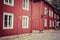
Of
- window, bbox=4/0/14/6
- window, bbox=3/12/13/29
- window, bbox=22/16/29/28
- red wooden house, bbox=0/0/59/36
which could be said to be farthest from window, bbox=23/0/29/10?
window, bbox=3/12/13/29

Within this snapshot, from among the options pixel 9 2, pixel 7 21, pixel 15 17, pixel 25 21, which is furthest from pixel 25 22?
pixel 7 21

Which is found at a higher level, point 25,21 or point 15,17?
point 15,17

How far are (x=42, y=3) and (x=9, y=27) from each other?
49.9 feet

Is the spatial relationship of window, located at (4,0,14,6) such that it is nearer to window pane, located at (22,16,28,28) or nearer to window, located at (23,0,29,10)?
window, located at (23,0,29,10)

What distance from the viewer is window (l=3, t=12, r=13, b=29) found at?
60.6ft

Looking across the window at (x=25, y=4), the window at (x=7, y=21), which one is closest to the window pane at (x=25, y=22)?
the window at (x=25, y=4)

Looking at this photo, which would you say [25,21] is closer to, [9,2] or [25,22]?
[25,22]

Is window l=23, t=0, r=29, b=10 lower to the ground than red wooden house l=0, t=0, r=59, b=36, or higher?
higher

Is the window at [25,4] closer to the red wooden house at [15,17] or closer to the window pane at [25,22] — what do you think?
the red wooden house at [15,17]

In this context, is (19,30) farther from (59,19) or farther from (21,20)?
(59,19)

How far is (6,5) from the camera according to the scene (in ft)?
62.2

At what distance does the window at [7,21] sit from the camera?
60.6 ft

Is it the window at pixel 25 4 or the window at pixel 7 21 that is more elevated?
the window at pixel 25 4

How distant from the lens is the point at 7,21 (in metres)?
19.0
